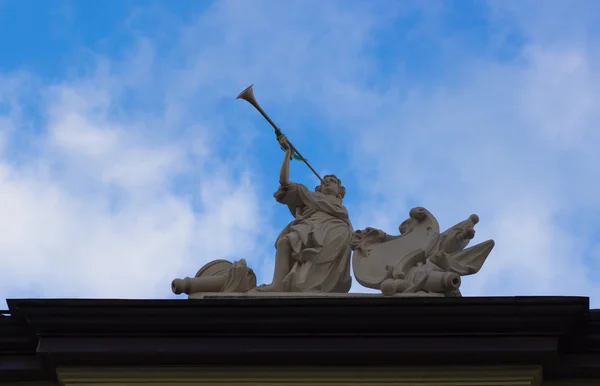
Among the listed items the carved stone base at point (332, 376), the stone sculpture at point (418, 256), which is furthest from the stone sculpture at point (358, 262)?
the carved stone base at point (332, 376)

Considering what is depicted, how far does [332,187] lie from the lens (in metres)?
13.6

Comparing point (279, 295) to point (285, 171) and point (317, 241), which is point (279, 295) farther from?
point (285, 171)

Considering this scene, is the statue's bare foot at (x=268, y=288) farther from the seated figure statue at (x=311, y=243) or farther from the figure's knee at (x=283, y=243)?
the figure's knee at (x=283, y=243)

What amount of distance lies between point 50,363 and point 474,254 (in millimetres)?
4699

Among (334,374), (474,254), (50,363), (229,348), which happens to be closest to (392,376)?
(334,374)

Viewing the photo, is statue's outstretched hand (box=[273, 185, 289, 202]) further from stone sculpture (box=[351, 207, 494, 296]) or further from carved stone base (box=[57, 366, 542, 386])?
carved stone base (box=[57, 366, 542, 386])

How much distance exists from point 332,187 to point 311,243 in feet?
4.96

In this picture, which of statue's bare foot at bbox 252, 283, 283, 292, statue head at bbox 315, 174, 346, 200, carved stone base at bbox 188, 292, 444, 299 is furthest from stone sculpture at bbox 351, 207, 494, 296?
statue head at bbox 315, 174, 346, 200

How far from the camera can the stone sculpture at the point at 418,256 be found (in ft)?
36.8

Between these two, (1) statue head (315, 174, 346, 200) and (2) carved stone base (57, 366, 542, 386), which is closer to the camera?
(2) carved stone base (57, 366, 542, 386)

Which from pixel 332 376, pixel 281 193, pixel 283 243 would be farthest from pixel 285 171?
pixel 332 376

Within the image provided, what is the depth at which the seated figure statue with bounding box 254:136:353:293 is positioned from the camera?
1189cm

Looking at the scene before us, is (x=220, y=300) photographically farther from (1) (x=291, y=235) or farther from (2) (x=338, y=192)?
(2) (x=338, y=192)

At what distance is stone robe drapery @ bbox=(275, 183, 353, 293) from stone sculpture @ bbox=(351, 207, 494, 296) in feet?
0.63
